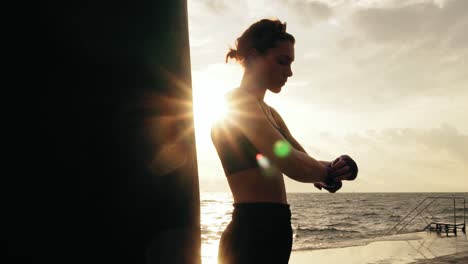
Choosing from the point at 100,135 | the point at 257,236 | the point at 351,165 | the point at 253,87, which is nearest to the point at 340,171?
the point at 351,165

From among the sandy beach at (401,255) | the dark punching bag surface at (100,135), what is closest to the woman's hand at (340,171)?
the dark punching bag surface at (100,135)

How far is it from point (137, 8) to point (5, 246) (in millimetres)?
491

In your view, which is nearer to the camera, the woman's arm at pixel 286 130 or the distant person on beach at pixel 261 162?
the distant person on beach at pixel 261 162

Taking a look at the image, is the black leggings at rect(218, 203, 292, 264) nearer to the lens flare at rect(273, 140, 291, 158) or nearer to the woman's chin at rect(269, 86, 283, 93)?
the lens flare at rect(273, 140, 291, 158)

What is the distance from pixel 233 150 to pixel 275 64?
1.28 feet

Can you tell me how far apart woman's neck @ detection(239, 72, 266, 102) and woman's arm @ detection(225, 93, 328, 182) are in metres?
0.16

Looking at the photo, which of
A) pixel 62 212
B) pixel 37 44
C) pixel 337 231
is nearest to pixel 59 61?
pixel 37 44

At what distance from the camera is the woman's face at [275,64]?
1552 mm

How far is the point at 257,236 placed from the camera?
1.38 metres

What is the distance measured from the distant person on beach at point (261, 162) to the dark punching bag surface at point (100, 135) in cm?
49

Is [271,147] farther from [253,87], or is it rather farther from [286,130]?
[286,130]

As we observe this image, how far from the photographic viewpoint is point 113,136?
0.73 metres

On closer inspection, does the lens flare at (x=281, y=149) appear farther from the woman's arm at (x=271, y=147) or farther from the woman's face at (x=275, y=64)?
the woman's face at (x=275, y=64)

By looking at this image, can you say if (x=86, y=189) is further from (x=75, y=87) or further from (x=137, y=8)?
(x=137, y=8)
